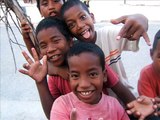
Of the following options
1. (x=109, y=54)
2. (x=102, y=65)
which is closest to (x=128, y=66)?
(x=109, y=54)

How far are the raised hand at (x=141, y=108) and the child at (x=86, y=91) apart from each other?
10cm

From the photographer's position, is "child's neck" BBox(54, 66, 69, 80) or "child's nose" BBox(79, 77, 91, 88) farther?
"child's neck" BBox(54, 66, 69, 80)

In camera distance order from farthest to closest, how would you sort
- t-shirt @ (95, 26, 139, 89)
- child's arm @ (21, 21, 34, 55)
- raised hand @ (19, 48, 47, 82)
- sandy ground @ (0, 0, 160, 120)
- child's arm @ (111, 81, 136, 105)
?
1. sandy ground @ (0, 0, 160, 120)
2. t-shirt @ (95, 26, 139, 89)
3. child's arm @ (21, 21, 34, 55)
4. child's arm @ (111, 81, 136, 105)
5. raised hand @ (19, 48, 47, 82)

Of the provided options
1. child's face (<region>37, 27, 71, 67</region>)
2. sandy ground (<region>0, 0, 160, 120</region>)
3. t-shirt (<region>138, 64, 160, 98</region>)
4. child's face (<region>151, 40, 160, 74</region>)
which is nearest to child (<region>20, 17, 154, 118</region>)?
child's face (<region>37, 27, 71, 67</region>)

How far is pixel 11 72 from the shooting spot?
5441 millimetres

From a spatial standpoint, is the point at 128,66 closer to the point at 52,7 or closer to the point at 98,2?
the point at 52,7

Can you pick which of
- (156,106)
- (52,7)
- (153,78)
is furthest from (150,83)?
(52,7)

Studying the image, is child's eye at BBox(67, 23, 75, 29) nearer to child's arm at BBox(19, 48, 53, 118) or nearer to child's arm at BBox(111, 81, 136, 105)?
child's arm at BBox(19, 48, 53, 118)

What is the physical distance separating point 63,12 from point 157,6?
7835mm

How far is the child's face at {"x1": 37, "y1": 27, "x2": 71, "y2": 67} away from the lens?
1.78 m

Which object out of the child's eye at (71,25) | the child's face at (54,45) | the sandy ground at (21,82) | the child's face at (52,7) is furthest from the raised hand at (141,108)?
the sandy ground at (21,82)

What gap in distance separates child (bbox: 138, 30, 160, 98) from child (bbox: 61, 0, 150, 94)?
17 centimetres

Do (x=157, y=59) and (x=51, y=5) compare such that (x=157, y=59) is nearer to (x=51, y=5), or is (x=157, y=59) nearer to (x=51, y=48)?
(x=51, y=48)

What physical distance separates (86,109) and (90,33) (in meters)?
0.44
